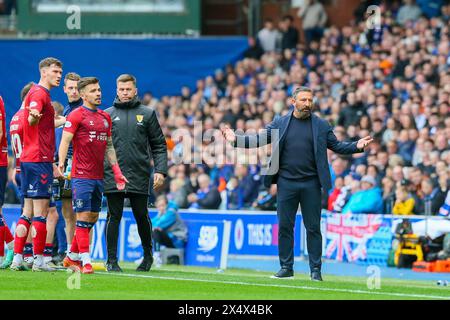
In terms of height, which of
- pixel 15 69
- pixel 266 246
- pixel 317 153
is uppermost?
pixel 15 69

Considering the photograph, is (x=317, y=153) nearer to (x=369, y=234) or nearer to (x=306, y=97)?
(x=306, y=97)

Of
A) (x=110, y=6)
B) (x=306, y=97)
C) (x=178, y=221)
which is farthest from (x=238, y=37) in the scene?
(x=306, y=97)

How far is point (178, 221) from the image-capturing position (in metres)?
22.7

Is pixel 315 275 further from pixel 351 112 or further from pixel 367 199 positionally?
pixel 351 112

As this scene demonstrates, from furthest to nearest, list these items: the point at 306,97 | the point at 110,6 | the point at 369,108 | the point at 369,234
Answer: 1. the point at 110,6
2. the point at 369,108
3. the point at 369,234
4. the point at 306,97

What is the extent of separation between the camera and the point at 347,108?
25422 mm

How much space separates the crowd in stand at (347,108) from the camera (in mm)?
22203

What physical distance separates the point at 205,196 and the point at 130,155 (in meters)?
10.6

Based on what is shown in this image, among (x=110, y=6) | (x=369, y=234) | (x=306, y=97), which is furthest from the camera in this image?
(x=110, y=6)

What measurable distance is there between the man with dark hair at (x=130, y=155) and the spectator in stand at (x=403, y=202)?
7998 mm

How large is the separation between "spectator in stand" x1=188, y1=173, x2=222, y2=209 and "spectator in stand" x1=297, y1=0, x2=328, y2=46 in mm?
7175

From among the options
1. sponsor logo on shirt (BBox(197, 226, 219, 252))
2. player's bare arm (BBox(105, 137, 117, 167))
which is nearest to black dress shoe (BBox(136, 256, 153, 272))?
player's bare arm (BBox(105, 137, 117, 167))

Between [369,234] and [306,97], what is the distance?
7.70 meters

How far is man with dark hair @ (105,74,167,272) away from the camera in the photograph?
14352 millimetres
